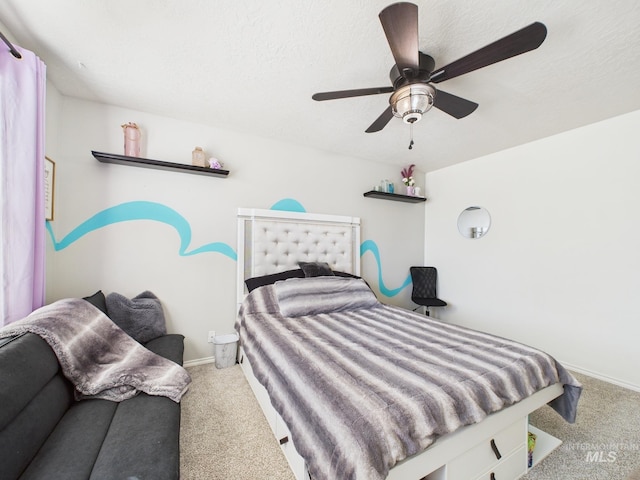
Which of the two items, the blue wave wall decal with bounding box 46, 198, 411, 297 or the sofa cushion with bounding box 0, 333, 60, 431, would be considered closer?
the sofa cushion with bounding box 0, 333, 60, 431

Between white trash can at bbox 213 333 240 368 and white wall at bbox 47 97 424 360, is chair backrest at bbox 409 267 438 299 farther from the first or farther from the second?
white trash can at bbox 213 333 240 368

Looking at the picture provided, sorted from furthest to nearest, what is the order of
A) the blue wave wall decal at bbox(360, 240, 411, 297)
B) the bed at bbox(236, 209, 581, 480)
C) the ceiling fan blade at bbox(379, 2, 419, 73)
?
the blue wave wall decal at bbox(360, 240, 411, 297) → the ceiling fan blade at bbox(379, 2, 419, 73) → the bed at bbox(236, 209, 581, 480)

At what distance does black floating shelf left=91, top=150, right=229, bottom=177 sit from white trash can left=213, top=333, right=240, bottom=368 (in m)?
1.67

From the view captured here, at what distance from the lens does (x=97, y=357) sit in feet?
5.02

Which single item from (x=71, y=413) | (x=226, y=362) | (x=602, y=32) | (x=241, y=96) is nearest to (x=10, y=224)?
(x=71, y=413)

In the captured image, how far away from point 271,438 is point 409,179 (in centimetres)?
349

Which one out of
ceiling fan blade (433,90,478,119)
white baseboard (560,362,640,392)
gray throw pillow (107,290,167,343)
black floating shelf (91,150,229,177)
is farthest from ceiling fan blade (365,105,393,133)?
white baseboard (560,362,640,392)

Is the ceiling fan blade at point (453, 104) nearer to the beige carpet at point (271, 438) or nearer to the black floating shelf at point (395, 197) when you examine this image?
the black floating shelf at point (395, 197)

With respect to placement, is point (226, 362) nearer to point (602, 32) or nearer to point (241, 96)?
point (241, 96)

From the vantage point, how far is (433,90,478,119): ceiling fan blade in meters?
1.64

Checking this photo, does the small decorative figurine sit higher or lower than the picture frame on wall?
higher

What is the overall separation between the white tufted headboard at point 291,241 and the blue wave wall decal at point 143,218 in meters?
0.23

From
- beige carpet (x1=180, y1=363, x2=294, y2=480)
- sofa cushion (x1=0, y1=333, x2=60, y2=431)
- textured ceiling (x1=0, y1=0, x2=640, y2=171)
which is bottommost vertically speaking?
beige carpet (x1=180, y1=363, x2=294, y2=480)

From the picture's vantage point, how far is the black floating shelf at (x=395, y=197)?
11.4 feet
